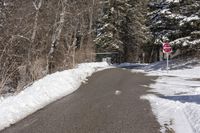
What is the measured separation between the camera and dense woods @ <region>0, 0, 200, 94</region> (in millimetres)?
17081

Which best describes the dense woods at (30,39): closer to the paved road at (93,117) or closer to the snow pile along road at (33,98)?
the snow pile along road at (33,98)

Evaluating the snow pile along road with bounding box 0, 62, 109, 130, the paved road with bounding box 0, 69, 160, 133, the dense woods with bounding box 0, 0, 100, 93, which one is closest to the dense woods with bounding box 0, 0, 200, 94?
the dense woods with bounding box 0, 0, 100, 93

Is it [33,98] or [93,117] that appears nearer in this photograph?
[93,117]

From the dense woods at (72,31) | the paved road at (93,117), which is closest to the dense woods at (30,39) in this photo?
the dense woods at (72,31)

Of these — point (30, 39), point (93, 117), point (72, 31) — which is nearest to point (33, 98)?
point (93, 117)

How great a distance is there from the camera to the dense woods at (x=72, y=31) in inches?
672

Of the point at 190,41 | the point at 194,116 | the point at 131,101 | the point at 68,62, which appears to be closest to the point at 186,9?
the point at 190,41

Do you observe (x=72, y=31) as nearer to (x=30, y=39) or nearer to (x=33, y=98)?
(x=30, y=39)

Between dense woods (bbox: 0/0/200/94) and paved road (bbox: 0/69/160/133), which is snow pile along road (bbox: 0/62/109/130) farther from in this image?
dense woods (bbox: 0/0/200/94)

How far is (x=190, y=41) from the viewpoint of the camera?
30.3 meters

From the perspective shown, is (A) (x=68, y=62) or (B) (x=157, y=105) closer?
(B) (x=157, y=105)

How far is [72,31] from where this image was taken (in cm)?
3269

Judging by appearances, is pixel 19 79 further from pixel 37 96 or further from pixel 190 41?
pixel 190 41

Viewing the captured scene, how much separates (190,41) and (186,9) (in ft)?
10.4
